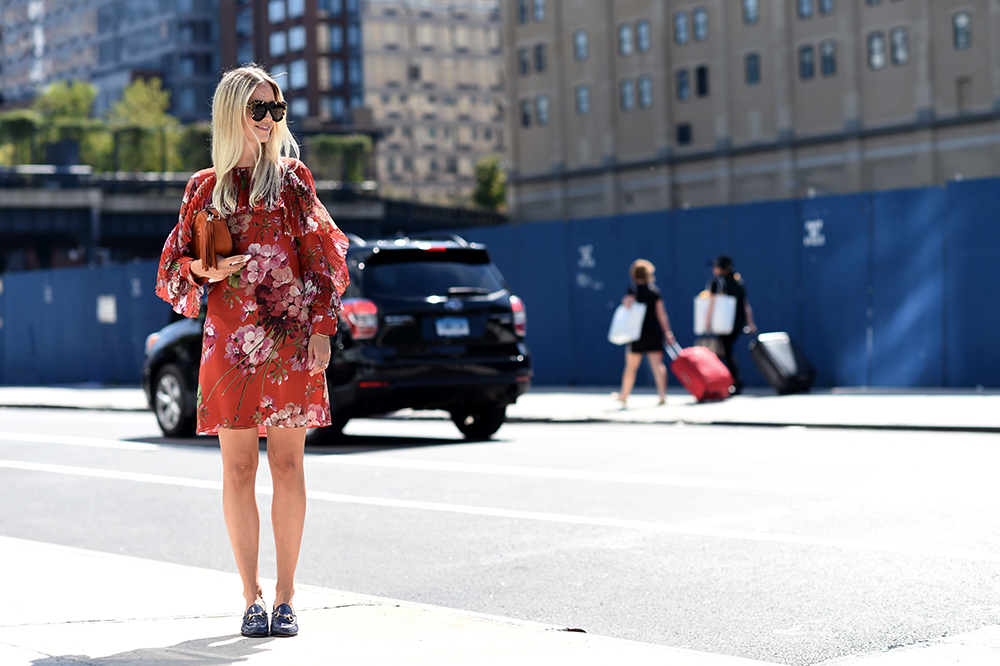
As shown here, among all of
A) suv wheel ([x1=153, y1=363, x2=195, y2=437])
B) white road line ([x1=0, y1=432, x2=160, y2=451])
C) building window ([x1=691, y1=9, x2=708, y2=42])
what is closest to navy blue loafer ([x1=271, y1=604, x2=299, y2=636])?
white road line ([x1=0, y1=432, x2=160, y2=451])

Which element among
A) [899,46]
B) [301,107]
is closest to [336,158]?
[301,107]

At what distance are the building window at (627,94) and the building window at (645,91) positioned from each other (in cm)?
57

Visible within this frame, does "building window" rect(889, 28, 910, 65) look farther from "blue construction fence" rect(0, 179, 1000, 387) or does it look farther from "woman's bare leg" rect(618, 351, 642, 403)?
"woman's bare leg" rect(618, 351, 642, 403)

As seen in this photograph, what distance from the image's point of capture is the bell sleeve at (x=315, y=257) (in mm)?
5113

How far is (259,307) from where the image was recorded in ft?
16.6

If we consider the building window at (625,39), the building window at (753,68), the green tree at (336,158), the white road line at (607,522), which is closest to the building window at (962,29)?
the building window at (753,68)

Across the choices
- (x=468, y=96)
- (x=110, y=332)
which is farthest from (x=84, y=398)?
(x=468, y=96)

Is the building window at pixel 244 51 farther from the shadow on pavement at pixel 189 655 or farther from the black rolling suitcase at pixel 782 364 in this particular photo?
the shadow on pavement at pixel 189 655

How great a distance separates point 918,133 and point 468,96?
70.7m

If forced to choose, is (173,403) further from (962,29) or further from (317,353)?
(962,29)

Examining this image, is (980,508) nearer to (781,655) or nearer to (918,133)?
(781,655)

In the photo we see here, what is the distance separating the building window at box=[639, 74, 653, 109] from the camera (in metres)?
80.9

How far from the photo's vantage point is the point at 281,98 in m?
5.08

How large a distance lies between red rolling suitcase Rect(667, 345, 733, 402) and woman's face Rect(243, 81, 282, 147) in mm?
13033
